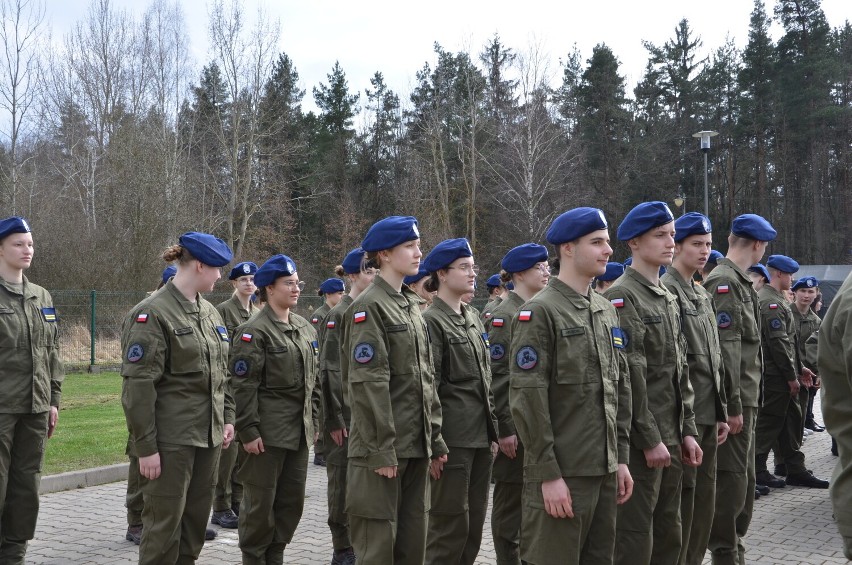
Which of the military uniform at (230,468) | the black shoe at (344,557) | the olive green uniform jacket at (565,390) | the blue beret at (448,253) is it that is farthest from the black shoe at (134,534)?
the olive green uniform jacket at (565,390)

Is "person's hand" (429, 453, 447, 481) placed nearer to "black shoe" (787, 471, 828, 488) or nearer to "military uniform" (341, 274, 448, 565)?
"military uniform" (341, 274, 448, 565)

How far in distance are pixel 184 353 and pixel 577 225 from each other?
271 cm

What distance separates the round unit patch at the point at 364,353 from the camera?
470cm

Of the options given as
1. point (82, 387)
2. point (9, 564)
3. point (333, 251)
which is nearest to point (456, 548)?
point (9, 564)

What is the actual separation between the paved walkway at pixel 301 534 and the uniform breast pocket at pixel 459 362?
1.89 metres

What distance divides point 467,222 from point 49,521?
37914mm

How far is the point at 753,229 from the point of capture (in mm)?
6445

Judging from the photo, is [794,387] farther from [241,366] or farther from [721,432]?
[241,366]

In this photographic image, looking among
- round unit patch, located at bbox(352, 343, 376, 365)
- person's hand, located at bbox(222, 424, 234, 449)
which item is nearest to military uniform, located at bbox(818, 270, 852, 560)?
round unit patch, located at bbox(352, 343, 376, 365)

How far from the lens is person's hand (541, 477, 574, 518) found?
13.5ft

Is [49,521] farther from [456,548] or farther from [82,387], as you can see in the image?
[82,387]

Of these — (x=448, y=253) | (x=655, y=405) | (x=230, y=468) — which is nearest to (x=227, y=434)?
(x=448, y=253)

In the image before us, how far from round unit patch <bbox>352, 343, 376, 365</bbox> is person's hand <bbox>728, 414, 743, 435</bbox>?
2.88 meters

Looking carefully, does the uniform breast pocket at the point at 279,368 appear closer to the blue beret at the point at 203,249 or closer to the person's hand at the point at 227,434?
the person's hand at the point at 227,434
